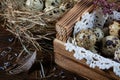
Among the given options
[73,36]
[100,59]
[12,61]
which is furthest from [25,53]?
[100,59]

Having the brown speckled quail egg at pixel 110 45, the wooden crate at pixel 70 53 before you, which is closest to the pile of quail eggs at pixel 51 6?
the wooden crate at pixel 70 53

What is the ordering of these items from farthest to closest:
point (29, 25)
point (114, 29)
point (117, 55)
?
point (29, 25), point (114, 29), point (117, 55)

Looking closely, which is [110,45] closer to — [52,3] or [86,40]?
[86,40]

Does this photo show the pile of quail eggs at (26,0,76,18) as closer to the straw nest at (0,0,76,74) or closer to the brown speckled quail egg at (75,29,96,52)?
the straw nest at (0,0,76,74)

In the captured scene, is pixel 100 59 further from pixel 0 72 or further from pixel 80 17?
pixel 0 72

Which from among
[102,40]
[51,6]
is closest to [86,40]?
[102,40]

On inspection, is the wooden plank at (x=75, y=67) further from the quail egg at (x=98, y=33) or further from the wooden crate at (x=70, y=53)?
the quail egg at (x=98, y=33)

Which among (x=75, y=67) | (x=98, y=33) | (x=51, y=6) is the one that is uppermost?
(x=51, y=6)
